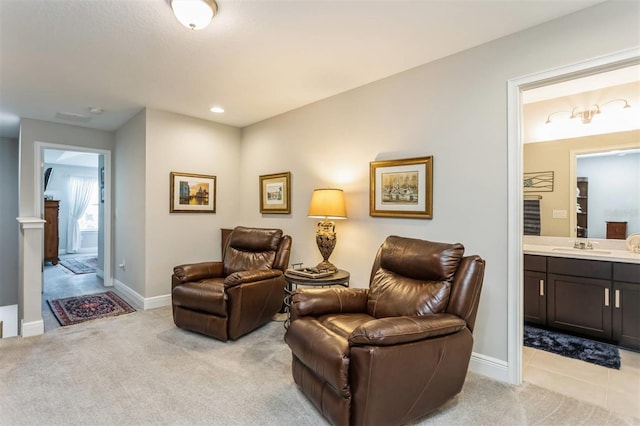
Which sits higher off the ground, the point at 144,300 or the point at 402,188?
the point at 402,188

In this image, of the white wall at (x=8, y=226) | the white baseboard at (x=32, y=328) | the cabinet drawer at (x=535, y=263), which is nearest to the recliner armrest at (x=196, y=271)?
the white baseboard at (x=32, y=328)

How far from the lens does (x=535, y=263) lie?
320 centimetres

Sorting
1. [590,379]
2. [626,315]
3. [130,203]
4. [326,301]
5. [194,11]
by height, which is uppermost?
[194,11]

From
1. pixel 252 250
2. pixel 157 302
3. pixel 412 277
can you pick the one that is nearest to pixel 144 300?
pixel 157 302

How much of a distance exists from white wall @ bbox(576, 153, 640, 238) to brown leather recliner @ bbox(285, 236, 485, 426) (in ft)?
7.87

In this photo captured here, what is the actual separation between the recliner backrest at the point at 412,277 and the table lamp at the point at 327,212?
706mm

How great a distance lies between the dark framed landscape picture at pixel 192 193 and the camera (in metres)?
4.04

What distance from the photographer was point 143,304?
3.83 meters

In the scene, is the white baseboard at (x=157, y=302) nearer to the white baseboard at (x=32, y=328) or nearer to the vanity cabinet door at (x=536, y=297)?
the white baseboard at (x=32, y=328)

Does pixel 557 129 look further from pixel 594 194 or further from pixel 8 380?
pixel 8 380

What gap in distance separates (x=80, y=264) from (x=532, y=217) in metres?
8.36

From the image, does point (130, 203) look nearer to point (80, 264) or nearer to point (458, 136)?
point (80, 264)

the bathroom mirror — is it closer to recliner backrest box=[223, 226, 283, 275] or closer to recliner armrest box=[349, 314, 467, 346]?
recliner armrest box=[349, 314, 467, 346]

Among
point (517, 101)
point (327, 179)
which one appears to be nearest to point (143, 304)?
point (327, 179)
